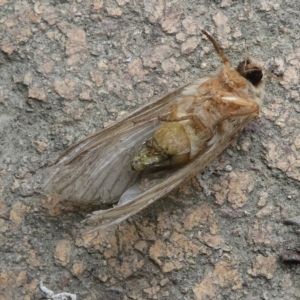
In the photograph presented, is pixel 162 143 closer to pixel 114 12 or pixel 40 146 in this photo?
pixel 40 146

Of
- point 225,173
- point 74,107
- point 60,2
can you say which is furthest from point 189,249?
point 60,2

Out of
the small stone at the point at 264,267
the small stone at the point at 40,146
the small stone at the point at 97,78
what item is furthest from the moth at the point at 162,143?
the small stone at the point at 264,267

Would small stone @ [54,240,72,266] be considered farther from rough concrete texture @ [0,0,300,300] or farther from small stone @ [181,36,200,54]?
small stone @ [181,36,200,54]

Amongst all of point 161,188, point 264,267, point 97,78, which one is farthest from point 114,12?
point 264,267

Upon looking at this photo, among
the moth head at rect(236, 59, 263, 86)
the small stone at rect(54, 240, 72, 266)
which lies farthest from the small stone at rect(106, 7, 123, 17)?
the small stone at rect(54, 240, 72, 266)

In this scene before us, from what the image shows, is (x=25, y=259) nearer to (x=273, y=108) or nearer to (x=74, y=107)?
(x=74, y=107)

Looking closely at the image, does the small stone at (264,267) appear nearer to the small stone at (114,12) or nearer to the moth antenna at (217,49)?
the moth antenna at (217,49)
